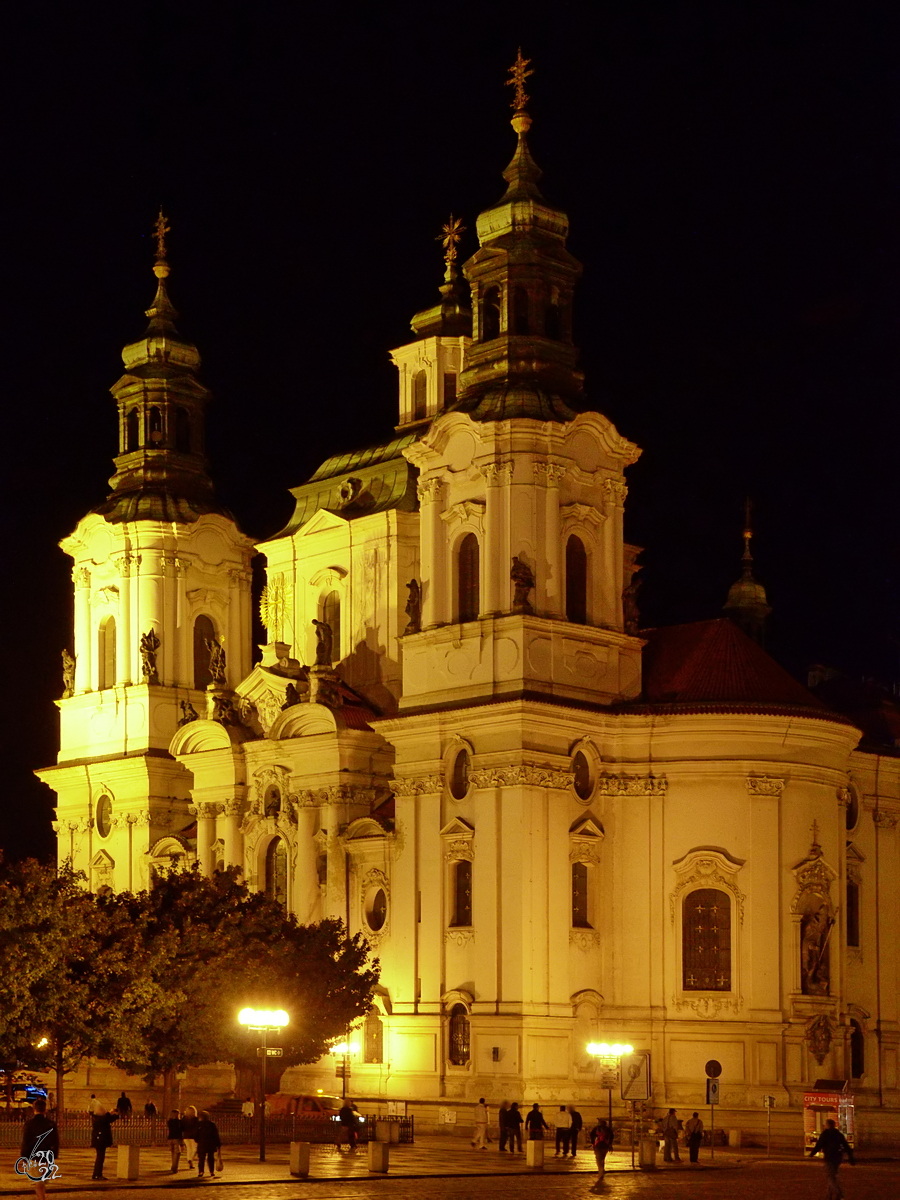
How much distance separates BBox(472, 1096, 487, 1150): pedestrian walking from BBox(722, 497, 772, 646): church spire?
89.1ft

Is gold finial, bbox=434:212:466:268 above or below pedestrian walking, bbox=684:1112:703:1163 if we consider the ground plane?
above

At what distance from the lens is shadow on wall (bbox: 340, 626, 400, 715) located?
6762 centimetres

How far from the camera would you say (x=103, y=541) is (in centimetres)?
7475

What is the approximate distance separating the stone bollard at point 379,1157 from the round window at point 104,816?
3330cm

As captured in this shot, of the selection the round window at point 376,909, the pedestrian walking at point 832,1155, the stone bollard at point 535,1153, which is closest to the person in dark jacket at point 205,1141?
the stone bollard at point 535,1153

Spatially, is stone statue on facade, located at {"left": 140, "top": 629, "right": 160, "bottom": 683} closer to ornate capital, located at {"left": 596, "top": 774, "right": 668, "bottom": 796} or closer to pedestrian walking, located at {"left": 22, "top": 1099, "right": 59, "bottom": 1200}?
ornate capital, located at {"left": 596, "top": 774, "right": 668, "bottom": 796}

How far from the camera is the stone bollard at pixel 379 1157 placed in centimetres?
4247

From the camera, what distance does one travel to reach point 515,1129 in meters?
51.3

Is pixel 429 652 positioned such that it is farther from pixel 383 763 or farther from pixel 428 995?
pixel 428 995

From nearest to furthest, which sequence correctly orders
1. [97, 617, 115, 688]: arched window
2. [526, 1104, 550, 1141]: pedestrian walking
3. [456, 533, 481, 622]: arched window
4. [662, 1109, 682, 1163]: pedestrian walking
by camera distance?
1. [526, 1104, 550, 1141]: pedestrian walking
2. [662, 1109, 682, 1163]: pedestrian walking
3. [456, 533, 481, 622]: arched window
4. [97, 617, 115, 688]: arched window

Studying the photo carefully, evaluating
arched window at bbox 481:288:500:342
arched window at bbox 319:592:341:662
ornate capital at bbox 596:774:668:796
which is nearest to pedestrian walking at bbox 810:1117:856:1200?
ornate capital at bbox 596:774:668:796

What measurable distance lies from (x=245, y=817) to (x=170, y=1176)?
2794 cm

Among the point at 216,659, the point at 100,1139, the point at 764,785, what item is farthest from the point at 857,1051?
the point at 100,1139

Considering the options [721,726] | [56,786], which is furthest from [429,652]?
[56,786]
